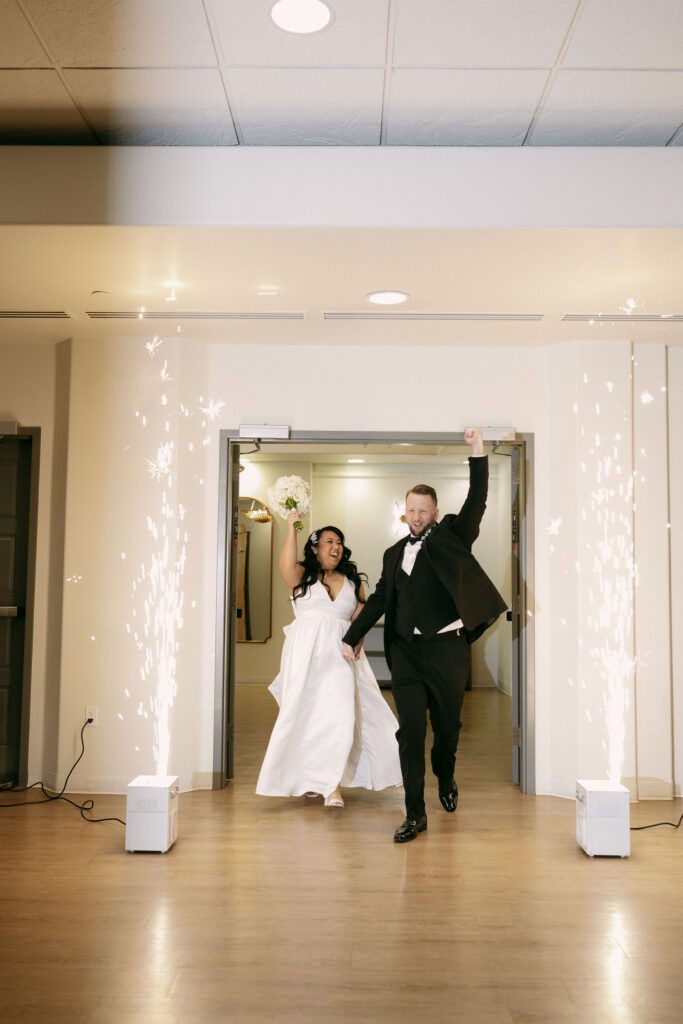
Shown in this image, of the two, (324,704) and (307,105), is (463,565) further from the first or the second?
(307,105)

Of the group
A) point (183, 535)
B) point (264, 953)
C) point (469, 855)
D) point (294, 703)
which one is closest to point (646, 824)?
point (469, 855)

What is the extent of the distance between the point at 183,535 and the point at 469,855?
7.28 ft

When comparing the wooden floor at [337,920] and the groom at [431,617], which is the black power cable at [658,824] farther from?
the groom at [431,617]

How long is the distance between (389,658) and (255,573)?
16.5ft

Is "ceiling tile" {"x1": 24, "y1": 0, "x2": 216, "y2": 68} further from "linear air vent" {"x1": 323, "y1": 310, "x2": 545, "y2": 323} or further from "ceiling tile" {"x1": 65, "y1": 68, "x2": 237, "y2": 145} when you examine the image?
"linear air vent" {"x1": 323, "y1": 310, "x2": 545, "y2": 323}

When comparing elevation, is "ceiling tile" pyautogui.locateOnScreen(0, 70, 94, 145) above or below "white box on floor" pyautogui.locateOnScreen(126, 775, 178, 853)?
above

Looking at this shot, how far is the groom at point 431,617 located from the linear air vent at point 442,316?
0.67 meters

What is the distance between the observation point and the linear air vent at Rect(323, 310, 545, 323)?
13.6 feet

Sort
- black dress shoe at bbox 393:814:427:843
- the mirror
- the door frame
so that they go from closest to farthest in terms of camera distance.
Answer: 1. black dress shoe at bbox 393:814:427:843
2. the door frame
3. the mirror

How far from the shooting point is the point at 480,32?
2.40 meters

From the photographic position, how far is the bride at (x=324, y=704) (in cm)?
429

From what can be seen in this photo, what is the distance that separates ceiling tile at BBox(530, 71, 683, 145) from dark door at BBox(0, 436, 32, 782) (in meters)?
3.27

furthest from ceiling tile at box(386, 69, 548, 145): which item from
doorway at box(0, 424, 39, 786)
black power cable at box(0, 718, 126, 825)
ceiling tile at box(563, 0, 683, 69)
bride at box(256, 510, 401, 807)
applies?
black power cable at box(0, 718, 126, 825)

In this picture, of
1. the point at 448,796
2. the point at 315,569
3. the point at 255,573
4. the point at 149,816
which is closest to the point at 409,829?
the point at 448,796
